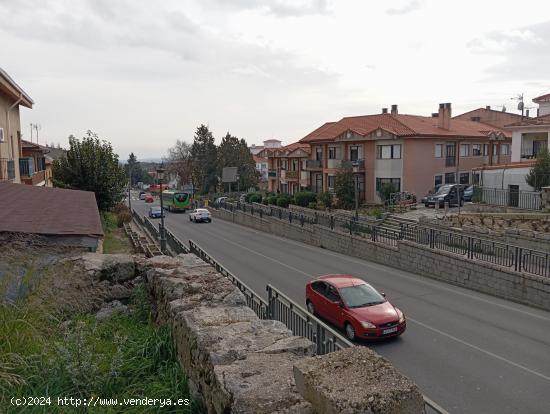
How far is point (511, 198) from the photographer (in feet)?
100

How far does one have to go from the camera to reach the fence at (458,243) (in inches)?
677

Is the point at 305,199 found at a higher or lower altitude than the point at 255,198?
higher

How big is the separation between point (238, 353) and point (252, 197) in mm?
53796

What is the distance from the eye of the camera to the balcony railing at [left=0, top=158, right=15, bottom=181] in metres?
22.5

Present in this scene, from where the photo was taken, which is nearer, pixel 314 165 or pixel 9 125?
pixel 9 125

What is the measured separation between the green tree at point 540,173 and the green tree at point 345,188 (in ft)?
44.6

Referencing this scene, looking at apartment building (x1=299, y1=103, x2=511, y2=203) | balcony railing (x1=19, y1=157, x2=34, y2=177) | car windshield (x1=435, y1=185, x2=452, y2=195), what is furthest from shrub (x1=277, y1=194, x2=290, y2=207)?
balcony railing (x1=19, y1=157, x2=34, y2=177)

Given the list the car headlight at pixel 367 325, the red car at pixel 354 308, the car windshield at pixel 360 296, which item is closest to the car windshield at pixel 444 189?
the red car at pixel 354 308

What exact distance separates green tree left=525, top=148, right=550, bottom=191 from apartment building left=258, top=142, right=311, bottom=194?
88.8 ft

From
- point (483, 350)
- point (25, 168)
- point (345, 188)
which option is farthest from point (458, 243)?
point (25, 168)

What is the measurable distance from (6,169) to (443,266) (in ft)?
68.7

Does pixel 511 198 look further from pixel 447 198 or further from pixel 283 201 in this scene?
pixel 283 201

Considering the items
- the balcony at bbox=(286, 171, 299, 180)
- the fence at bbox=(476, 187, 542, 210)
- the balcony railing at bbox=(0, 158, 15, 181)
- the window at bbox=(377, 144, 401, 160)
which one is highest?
the window at bbox=(377, 144, 401, 160)

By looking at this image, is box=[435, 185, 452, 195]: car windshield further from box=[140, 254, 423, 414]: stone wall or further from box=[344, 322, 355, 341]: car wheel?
box=[140, 254, 423, 414]: stone wall
